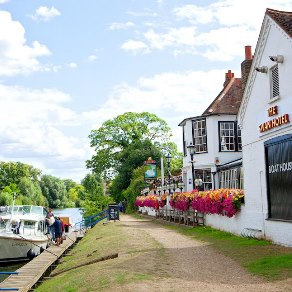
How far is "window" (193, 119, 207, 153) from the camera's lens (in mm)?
35844

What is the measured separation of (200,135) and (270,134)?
1795 cm

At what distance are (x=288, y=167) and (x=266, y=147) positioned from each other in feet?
6.59

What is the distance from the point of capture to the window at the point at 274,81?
18.0 metres

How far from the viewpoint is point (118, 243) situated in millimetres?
20797

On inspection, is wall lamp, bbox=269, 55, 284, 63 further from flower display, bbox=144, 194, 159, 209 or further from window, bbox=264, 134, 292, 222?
flower display, bbox=144, 194, 159, 209

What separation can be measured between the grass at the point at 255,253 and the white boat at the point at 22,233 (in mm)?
13347

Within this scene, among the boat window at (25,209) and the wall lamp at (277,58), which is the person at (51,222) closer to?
→ the boat window at (25,209)

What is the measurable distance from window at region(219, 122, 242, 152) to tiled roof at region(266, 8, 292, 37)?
17.4 metres

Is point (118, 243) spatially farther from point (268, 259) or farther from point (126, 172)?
point (126, 172)

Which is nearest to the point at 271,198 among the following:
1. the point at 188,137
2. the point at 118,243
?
the point at 118,243

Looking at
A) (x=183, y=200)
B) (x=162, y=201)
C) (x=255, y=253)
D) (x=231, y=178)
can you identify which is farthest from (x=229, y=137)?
(x=255, y=253)

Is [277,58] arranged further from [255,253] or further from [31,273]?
[31,273]

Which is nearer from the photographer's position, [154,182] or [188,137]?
[188,137]

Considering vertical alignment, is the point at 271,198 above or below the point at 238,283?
above
